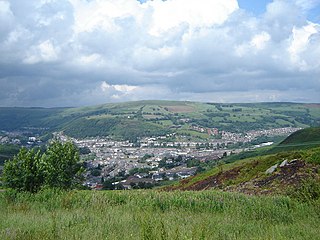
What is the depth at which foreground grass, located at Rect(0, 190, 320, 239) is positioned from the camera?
757 cm

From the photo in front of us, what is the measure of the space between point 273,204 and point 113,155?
15055 centimetres

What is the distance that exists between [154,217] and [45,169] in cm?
1380

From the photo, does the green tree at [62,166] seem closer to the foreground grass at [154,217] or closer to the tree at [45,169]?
the tree at [45,169]

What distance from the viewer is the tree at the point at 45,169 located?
2061cm

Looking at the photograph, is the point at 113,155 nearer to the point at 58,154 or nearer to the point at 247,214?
the point at 58,154

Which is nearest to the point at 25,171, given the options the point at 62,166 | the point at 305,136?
the point at 62,166

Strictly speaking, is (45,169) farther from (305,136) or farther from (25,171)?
(305,136)

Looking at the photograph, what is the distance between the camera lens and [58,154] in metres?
22.0

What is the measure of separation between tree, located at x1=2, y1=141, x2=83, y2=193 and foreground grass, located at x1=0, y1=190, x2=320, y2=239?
6763mm

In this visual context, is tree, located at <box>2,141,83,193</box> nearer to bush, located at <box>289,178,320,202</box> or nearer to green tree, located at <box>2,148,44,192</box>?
green tree, located at <box>2,148,44,192</box>

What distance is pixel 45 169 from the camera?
69.4 ft

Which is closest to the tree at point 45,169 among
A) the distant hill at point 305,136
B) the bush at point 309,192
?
the bush at point 309,192

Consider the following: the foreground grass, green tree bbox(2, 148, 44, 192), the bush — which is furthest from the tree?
the bush

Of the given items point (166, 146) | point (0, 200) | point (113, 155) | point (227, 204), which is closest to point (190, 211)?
point (227, 204)
